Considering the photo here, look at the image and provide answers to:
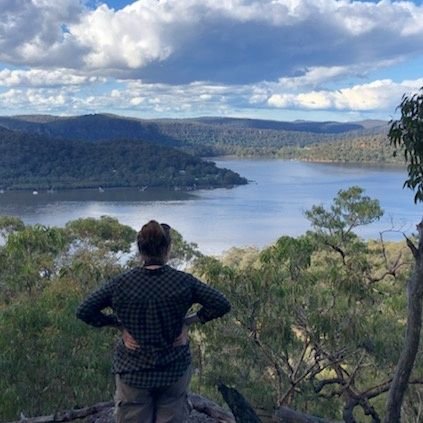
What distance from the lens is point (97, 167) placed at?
48.0 metres

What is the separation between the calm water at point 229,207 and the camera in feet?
77.2

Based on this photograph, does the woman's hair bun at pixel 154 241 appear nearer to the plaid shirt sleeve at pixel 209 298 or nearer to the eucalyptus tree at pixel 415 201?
the plaid shirt sleeve at pixel 209 298

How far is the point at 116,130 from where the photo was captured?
9762cm

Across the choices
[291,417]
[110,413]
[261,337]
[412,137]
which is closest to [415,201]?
[412,137]

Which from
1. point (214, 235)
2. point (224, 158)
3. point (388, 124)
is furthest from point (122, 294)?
point (224, 158)

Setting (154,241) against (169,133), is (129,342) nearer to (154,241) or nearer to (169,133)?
(154,241)

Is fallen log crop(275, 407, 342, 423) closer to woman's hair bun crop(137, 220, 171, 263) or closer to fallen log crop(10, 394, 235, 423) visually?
fallen log crop(10, 394, 235, 423)

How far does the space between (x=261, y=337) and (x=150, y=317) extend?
15.8ft

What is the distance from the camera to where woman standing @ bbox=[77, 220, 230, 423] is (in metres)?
1.82

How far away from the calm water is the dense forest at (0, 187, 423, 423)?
1047cm

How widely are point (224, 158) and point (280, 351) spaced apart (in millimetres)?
74365

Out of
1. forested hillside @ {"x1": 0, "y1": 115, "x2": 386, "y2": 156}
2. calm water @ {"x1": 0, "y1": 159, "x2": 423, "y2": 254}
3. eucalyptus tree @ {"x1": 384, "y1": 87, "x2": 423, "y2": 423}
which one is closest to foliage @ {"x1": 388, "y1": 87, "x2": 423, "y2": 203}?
eucalyptus tree @ {"x1": 384, "y1": 87, "x2": 423, "y2": 423}

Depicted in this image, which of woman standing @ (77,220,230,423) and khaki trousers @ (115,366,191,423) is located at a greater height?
woman standing @ (77,220,230,423)

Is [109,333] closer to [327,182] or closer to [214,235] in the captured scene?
[214,235]
